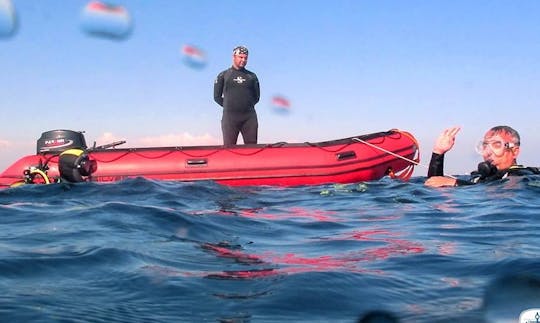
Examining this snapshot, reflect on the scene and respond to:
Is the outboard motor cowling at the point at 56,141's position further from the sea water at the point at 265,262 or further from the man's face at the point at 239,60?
the sea water at the point at 265,262

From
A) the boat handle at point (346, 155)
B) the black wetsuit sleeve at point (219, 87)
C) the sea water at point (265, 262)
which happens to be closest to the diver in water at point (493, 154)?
the sea water at point (265, 262)

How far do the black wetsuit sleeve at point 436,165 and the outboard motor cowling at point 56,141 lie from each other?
5.21 metres

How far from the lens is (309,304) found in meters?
1.88

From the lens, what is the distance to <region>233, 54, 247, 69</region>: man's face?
858cm

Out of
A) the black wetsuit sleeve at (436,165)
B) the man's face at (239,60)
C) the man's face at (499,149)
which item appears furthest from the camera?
the man's face at (239,60)

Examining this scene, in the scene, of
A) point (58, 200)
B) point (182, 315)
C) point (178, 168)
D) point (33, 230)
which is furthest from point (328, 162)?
point (182, 315)

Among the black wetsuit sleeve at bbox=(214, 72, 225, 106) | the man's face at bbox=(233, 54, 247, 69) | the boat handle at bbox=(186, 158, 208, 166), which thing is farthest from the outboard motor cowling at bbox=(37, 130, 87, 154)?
the man's face at bbox=(233, 54, 247, 69)

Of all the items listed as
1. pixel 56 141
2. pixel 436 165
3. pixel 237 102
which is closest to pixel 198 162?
pixel 237 102

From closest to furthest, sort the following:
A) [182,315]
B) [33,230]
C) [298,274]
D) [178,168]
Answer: [182,315] < [298,274] < [33,230] < [178,168]

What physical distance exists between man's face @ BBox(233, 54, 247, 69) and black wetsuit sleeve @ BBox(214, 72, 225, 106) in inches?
12.1

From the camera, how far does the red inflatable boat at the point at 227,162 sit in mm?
7863

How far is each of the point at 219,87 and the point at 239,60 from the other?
0.60m

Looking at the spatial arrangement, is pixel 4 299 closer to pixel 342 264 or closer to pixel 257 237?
pixel 342 264

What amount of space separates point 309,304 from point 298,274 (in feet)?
1.16
